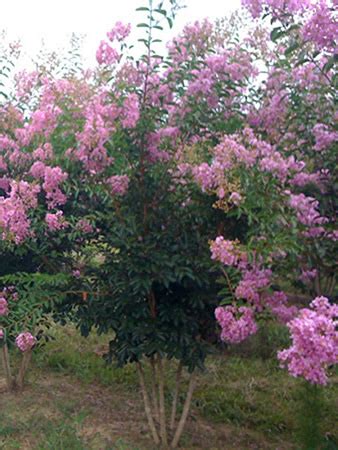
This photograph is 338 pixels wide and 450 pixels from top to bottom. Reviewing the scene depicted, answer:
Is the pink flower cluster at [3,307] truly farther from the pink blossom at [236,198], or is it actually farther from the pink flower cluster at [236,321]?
the pink blossom at [236,198]

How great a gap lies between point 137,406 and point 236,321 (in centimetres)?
202

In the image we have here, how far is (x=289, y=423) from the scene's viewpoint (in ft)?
14.7

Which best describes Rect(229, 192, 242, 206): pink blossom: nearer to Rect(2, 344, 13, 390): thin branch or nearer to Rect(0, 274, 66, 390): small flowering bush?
Rect(0, 274, 66, 390): small flowering bush

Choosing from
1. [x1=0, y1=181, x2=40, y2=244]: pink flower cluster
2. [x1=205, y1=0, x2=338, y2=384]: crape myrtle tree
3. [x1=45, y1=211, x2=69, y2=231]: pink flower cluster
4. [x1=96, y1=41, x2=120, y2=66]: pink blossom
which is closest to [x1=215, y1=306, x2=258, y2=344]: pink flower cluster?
[x1=205, y1=0, x2=338, y2=384]: crape myrtle tree

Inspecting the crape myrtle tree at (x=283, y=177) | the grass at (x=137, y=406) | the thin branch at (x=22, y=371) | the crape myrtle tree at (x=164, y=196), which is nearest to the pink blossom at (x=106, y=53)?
the crape myrtle tree at (x=164, y=196)

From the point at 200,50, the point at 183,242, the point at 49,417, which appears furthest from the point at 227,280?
the point at 49,417

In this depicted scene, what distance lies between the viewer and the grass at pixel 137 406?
3.85 meters

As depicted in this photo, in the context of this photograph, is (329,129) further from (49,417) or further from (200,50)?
(49,417)

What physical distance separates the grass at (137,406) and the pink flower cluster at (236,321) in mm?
957

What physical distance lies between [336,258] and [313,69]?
3.38ft

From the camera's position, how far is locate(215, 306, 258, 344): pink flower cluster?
2.90 meters

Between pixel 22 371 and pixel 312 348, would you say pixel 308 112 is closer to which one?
pixel 312 348

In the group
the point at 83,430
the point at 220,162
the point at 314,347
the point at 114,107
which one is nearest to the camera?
the point at 314,347

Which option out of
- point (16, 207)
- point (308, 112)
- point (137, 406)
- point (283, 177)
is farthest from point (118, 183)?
point (137, 406)
